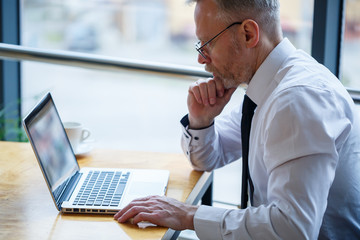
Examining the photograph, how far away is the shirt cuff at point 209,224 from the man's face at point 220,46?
44cm

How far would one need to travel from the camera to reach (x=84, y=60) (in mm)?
2098

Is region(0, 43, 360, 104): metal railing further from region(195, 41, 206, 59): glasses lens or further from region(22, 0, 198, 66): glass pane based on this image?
region(22, 0, 198, 66): glass pane

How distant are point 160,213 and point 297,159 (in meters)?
0.35

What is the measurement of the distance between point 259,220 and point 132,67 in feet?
3.45

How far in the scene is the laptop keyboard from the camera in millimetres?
1327

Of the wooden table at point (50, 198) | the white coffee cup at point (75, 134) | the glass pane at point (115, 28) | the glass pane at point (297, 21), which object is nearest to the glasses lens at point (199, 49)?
the wooden table at point (50, 198)

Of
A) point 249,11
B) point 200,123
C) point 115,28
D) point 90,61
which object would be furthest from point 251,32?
point 115,28

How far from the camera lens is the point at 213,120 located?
67.5 inches

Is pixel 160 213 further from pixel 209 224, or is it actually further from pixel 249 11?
pixel 249 11

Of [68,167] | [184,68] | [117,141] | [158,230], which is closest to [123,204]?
[158,230]

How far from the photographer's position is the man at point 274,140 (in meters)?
1.17

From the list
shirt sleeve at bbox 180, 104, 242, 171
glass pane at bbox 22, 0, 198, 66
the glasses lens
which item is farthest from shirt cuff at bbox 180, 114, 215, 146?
glass pane at bbox 22, 0, 198, 66

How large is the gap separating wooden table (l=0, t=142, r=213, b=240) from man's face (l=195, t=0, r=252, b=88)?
1.11 ft

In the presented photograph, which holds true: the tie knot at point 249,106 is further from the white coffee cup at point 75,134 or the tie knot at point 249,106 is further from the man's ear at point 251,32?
the white coffee cup at point 75,134
